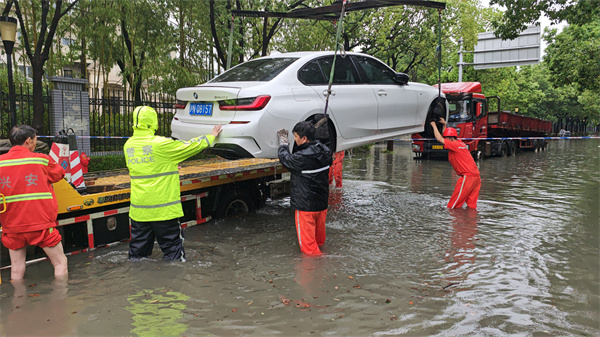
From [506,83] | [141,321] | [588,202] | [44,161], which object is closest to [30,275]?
[44,161]

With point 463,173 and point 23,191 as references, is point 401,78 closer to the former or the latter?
point 463,173

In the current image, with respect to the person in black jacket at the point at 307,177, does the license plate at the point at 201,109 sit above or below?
above

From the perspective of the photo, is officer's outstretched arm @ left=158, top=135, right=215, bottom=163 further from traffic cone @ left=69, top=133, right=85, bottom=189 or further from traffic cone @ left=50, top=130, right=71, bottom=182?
traffic cone @ left=50, top=130, right=71, bottom=182

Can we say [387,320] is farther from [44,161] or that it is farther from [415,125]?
[415,125]

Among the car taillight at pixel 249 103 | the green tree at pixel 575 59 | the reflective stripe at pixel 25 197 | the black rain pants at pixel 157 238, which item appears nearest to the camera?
the reflective stripe at pixel 25 197

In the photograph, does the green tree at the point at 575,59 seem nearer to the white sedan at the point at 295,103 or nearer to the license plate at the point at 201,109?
the white sedan at the point at 295,103

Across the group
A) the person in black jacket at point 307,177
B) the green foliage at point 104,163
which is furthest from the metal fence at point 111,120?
the person in black jacket at point 307,177

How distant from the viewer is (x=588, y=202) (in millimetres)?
8531

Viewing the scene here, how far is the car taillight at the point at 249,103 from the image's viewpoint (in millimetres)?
4648

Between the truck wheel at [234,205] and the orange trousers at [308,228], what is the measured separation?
1807mm

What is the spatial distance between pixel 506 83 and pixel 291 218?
94.8ft

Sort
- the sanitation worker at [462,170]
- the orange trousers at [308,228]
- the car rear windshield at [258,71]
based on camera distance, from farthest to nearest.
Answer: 1. the sanitation worker at [462,170]
2. the car rear windshield at [258,71]
3. the orange trousers at [308,228]

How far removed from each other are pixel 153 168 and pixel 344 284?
2.16 metres

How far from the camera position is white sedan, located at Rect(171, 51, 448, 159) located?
183 inches
